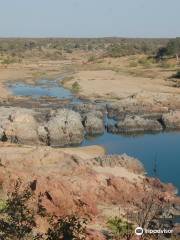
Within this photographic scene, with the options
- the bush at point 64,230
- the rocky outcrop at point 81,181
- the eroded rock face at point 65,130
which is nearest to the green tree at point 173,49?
the eroded rock face at point 65,130

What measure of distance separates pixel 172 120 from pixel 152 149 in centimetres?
747

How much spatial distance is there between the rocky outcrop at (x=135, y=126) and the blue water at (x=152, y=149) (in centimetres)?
100

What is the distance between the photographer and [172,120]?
4269cm

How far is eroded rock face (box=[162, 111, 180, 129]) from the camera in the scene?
42.3 meters

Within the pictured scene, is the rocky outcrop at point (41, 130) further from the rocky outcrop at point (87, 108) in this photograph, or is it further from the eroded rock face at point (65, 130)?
the rocky outcrop at point (87, 108)

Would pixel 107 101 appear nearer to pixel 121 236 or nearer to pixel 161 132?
pixel 161 132

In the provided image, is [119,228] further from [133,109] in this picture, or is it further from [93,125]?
[133,109]

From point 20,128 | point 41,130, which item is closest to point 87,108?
point 41,130

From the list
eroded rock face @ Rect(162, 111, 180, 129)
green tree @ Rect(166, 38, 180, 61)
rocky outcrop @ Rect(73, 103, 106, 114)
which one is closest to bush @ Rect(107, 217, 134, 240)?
eroded rock face @ Rect(162, 111, 180, 129)

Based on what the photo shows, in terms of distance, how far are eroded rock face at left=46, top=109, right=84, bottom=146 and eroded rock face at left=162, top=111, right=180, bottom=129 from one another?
7329 mm

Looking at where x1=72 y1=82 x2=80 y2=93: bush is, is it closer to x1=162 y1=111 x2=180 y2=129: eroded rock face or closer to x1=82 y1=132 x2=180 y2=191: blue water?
x1=162 y1=111 x2=180 y2=129: eroded rock face

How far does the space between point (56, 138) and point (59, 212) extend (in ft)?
55.3

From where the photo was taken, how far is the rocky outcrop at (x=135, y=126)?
41281 millimetres

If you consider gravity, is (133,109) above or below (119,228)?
below
